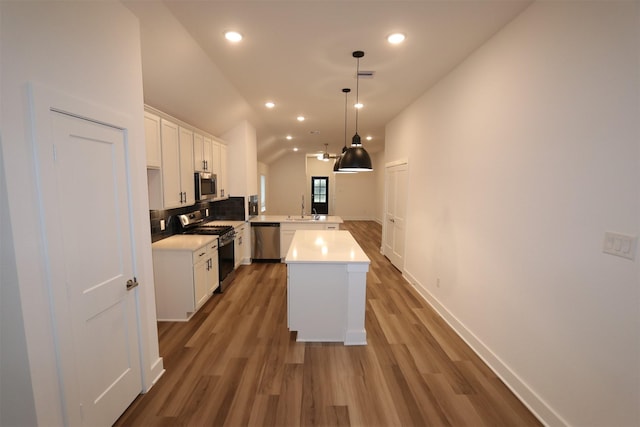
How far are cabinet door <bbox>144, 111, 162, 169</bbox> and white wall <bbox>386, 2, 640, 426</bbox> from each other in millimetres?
3257

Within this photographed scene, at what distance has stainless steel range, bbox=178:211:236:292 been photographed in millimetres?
4039

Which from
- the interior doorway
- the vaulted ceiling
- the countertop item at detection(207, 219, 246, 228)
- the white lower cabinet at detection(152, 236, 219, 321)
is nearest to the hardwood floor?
the white lower cabinet at detection(152, 236, 219, 321)

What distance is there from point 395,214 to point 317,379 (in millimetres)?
3682

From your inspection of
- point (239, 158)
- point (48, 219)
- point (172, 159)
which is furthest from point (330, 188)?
point (48, 219)

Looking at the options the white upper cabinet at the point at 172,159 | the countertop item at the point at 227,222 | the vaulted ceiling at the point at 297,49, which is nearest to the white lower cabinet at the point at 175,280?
the white upper cabinet at the point at 172,159

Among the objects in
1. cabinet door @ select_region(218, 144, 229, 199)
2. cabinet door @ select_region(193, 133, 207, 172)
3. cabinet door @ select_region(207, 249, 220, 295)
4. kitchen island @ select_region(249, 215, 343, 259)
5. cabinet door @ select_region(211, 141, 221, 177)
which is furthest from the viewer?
kitchen island @ select_region(249, 215, 343, 259)

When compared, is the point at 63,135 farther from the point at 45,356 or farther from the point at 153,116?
the point at 153,116

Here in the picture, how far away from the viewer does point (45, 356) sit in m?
1.33

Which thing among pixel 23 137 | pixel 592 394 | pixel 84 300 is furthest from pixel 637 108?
pixel 84 300

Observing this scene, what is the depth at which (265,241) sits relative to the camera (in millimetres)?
5535

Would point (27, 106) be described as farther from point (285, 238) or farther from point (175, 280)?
point (285, 238)

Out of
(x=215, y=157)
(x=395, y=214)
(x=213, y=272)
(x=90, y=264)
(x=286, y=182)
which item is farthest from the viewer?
(x=286, y=182)

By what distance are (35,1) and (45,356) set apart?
165 cm

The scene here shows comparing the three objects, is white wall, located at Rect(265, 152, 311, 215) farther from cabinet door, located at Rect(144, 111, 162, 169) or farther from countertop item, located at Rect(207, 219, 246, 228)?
cabinet door, located at Rect(144, 111, 162, 169)
